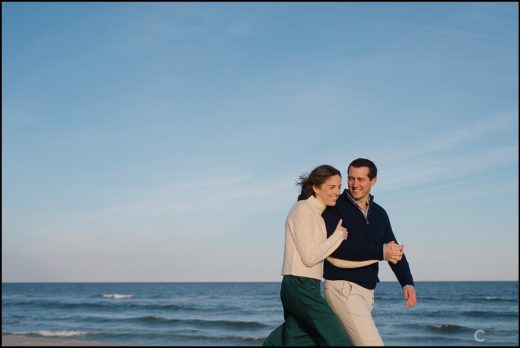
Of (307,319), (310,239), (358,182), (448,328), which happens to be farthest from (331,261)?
(448,328)

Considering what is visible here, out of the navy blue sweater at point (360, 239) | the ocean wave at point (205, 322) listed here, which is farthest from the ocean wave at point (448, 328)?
the navy blue sweater at point (360, 239)

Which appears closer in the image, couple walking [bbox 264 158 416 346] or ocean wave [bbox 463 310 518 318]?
couple walking [bbox 264 158 416 346]

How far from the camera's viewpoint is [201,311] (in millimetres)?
33125

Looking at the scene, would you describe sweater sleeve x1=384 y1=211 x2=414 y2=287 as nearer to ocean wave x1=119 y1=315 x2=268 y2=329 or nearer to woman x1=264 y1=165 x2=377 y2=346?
woman x1=264 y1=165 x2=377 y2=346

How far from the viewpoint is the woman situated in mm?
3774

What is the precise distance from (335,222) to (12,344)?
13330mm

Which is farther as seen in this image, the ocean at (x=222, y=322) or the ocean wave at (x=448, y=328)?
the ocean wave at (x=448, y=328)

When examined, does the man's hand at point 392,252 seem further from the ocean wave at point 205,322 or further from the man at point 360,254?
the ocean wave at point 205,322

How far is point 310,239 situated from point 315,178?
1.33ft

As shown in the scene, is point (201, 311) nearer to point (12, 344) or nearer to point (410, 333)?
point (410, 333)

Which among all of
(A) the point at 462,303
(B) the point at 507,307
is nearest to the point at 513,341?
(B) the point at 507,307

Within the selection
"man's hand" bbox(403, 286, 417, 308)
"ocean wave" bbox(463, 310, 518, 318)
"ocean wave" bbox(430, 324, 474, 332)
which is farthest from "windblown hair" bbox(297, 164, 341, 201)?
"ocean wave" bbox(463, 310, 518, 318)

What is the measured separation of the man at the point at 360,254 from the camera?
386cm

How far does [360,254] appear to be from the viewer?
154 inches
